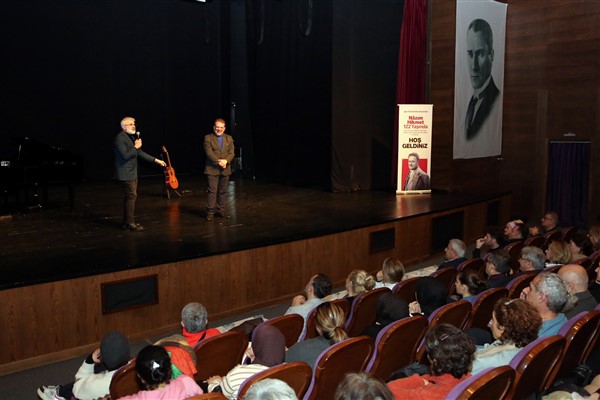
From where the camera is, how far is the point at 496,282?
4664mm

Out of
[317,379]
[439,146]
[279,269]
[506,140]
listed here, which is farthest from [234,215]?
[506,140]

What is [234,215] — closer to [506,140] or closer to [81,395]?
[81,395]

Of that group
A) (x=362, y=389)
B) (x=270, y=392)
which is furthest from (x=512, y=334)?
(x=270, y=392)

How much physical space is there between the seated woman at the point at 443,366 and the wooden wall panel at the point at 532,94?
7907mm

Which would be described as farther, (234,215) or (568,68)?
(568,68)

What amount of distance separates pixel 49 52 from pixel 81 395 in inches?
360

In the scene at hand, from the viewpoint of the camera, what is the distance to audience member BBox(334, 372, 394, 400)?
2014mm

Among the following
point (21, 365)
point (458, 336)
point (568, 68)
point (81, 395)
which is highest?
point (568, 68)

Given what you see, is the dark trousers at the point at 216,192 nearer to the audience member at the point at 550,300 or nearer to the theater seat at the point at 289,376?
the audience member at the point at 550,300

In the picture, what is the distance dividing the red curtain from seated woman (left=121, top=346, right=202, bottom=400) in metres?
8.65

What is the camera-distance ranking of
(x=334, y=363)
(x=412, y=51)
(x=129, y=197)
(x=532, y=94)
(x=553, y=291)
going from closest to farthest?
(x=334, y=363)
(x=553, y=291)
(x=129, y=197)
(x=412, y=51)
(x=532, y=94)

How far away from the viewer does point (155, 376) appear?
253cm

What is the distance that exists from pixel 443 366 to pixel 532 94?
373 inches

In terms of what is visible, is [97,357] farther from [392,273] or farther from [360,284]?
[392,273]
